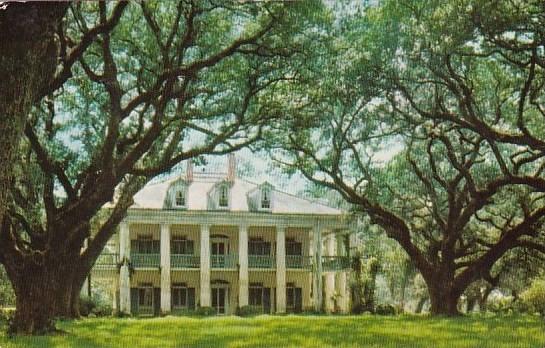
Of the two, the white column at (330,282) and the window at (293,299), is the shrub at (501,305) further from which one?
the window at (293,299)

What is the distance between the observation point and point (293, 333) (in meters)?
5.00

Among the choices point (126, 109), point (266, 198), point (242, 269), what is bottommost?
point (242, 269)

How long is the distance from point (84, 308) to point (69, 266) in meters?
0.54

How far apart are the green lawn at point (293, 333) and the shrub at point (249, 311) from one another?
6cm

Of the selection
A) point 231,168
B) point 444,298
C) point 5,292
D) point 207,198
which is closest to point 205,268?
point 207,198

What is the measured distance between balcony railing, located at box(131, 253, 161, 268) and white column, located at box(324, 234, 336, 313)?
4.22ft

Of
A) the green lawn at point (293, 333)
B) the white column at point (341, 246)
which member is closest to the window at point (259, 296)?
the green lawn at point (293, 333)

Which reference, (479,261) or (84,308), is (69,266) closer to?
(84,308)

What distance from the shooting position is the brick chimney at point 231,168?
5.49 meters

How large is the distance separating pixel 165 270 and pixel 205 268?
294 mm

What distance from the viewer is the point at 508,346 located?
4852 millimetres

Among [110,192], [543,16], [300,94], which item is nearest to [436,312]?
[300,94]

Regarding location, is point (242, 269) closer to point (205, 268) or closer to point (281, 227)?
point (205, 268)

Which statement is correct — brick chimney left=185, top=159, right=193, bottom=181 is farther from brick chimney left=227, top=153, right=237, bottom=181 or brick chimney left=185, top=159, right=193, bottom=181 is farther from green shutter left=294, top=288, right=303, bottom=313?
green shutter left=294, top=288, right=303, bottom=313
